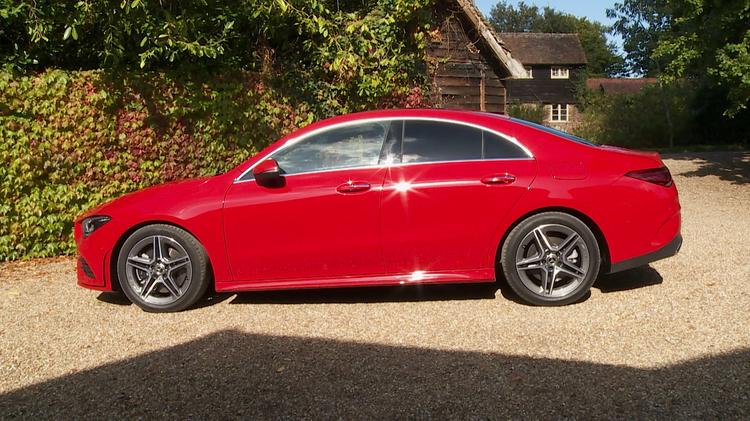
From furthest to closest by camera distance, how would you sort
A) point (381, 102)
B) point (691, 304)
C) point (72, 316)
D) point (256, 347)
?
1. point (381, 102)
2. point (72, 316)
3. point (691, 304)
4. point (256, 347)

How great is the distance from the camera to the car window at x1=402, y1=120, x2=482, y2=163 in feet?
14.7

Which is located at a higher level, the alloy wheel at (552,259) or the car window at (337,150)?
the car window at (337,150)

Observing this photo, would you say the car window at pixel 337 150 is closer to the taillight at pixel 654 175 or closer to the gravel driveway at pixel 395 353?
the gravel driveway at pixel 395 353

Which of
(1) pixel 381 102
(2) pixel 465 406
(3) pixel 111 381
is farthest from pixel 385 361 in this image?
(1) pixel 381 102

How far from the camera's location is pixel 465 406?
2891 millimetres

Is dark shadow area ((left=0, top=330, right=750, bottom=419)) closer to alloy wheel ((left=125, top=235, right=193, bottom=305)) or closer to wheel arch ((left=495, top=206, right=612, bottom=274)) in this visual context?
alloy wheel ((left=125, top=235, right=193, bottom=305))

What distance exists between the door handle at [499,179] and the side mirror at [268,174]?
1583mm

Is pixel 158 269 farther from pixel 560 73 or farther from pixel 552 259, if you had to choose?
pixel 560 73

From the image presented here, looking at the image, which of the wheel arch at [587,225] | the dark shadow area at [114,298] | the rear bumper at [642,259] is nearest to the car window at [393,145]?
the wheel arch at [587,225]

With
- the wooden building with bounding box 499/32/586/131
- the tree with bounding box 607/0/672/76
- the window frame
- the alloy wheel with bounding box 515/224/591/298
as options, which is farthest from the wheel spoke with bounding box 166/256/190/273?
the window frame

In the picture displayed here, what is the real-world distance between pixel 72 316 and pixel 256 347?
2017 mm

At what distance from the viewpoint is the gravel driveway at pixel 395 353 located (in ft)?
9.70

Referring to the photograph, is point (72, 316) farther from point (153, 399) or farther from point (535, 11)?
point (535, 11)

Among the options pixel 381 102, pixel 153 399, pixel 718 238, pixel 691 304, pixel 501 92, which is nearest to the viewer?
pixel 153 399
